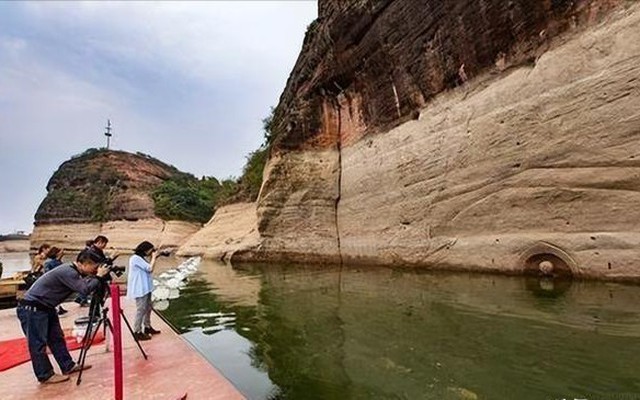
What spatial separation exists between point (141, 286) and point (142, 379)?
229cm

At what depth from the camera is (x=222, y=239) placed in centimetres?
3541

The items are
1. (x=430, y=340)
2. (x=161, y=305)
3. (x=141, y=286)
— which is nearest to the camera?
(x=141, y=286)

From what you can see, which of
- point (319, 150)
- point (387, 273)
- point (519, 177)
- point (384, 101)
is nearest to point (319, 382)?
point (519, 177)

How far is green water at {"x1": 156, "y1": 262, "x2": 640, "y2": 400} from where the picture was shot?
5160 mm

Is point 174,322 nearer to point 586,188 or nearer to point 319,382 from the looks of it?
point 319,382

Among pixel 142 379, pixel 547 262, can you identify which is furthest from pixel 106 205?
pixel 142 379

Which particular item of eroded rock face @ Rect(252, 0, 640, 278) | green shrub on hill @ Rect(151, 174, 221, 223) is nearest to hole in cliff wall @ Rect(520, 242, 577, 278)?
eroded rock face @ Rect(252, 0, 640, 278)

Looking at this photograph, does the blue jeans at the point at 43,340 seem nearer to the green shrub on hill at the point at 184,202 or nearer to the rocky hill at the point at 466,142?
the rocky hill at the point at 466,142

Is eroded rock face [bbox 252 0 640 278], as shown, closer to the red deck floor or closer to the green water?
the green water

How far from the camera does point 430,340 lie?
279 inches

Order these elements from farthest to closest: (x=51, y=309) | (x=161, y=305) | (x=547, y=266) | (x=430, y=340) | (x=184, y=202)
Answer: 1. (x=184, y=202)
2. (x=547, y=266)
3. (x=161, y=305)
4. (x=430, y=340)
5. (x=51, y=309)

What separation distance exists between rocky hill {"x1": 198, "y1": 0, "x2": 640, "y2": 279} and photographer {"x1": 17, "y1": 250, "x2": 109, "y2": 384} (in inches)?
471

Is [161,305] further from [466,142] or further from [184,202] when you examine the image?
[184,202]

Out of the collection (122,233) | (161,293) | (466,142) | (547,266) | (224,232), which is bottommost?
(161,293)
